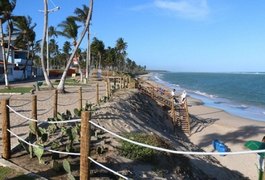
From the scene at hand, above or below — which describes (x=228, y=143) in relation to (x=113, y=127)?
below

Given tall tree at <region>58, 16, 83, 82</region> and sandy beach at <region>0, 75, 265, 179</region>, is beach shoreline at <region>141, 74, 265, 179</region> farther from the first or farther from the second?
tall tree at <region>58, 16, 83, 82</region>

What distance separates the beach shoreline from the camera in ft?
52.0

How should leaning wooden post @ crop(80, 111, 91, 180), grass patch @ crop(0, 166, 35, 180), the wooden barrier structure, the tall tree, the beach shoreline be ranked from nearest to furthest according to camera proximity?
leaning wooden post @ crop(80, 111, 91, 180) < grass patch @ crop(0, 166, 35, 180) < the beach shoreline < the wooden barrier structure < the tall tree

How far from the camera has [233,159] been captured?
16.6 meters

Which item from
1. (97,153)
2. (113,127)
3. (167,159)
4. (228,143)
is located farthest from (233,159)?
(97,153)

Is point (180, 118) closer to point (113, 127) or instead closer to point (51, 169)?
point (113, 127)

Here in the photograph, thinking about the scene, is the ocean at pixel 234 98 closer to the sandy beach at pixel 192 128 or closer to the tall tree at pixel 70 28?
the sandy beach at pixel 192 128

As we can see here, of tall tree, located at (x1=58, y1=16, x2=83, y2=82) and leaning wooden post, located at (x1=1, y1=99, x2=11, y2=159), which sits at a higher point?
tall tree, located at (x1=58, y1=16, x2=83, y2=82)

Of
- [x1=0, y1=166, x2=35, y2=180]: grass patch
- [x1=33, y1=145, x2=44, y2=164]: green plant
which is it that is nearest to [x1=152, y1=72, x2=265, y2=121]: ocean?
[x1=33, y1=145, x2=44, y2=164]: green plant

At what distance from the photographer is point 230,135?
22.4 m

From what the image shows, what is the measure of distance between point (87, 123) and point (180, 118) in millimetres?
20504

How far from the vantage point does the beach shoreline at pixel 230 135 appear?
52.0ft

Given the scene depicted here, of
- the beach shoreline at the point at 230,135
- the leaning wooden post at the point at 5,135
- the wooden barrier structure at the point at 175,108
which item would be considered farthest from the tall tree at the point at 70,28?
the leaning wooden post at the point at 5,135

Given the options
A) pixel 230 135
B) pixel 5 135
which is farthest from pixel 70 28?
pixel 5 135
